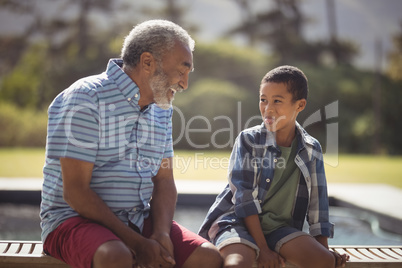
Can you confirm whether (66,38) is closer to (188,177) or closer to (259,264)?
(188,177)

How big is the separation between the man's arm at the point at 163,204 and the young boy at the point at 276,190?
28cm

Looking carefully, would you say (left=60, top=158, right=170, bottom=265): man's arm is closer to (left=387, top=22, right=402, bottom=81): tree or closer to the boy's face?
the boy's face

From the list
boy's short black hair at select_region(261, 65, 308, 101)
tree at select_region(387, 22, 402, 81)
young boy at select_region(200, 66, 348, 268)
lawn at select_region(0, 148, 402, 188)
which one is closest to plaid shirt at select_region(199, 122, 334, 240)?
young boy at select_region(200, 66, 348, 268)

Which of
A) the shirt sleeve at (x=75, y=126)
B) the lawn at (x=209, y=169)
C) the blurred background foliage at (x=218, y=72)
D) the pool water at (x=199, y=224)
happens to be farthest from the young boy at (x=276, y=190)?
the blurred background foliage at (x=218, y=72)

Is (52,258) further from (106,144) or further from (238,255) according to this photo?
(238,255)

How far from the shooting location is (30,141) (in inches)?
580

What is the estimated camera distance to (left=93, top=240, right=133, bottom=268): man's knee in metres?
1.74

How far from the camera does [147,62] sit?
7.06 feet

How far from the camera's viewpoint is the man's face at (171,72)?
2.15 m

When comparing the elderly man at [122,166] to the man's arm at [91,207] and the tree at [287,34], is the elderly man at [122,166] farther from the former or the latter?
the tree at [287,34]

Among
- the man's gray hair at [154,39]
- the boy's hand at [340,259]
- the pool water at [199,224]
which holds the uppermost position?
the man's gray hair at [154,39]

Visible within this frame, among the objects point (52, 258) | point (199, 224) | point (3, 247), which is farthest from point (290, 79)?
point (199, 224)

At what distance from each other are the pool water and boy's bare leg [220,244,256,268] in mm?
2597

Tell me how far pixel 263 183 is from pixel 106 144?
836 millimetres
